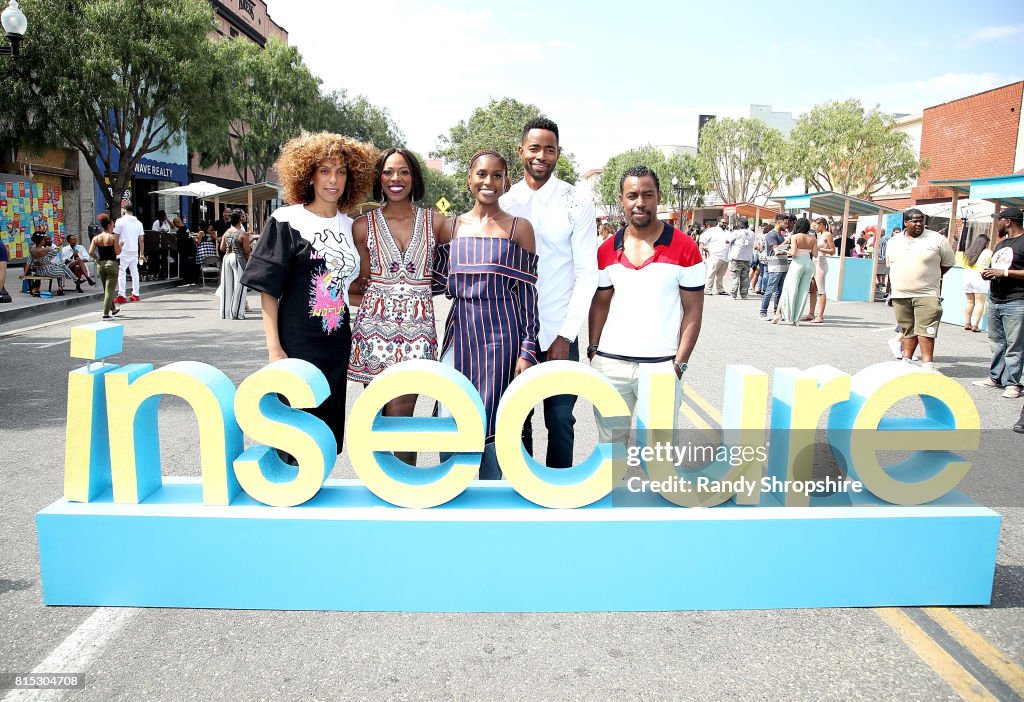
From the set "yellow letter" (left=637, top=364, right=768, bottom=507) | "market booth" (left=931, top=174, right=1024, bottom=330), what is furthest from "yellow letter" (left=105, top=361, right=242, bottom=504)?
"market booth" (left=931, top=174, right=1024, bottom=330)

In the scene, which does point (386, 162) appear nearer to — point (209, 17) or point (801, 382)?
point (801, 382)

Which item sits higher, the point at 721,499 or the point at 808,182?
the point at 808,182

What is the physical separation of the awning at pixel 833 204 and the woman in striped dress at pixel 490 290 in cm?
1652

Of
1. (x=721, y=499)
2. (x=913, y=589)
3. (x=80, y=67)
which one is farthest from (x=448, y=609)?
(x=80, y=67)

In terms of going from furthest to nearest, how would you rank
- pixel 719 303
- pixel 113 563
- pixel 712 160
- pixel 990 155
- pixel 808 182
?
pixel 712 160, pixel 808 182, pixel 990 155, pixel 719 303, pixel 113 563

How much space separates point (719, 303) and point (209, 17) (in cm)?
1500

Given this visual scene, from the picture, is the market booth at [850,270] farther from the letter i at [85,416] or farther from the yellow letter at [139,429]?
the letter i at [85,416]

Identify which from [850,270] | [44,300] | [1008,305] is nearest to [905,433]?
[1008,305]

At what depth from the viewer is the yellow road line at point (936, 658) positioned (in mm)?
2672

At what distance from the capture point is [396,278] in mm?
3574

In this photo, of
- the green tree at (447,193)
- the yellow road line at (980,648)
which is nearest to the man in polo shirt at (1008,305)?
the yellow road line at (980,648)

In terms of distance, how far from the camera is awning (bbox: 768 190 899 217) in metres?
18.4

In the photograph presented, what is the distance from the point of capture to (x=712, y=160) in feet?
192

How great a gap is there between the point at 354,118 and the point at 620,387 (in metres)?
44.8
